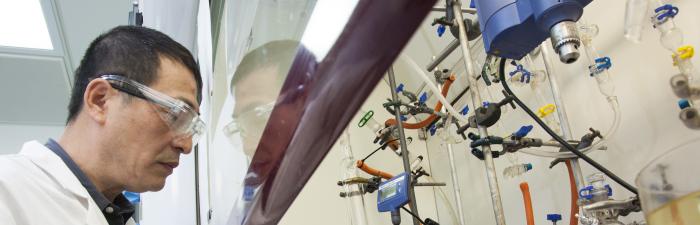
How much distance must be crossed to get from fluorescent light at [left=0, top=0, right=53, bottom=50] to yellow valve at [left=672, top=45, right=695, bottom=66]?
8.94 feet

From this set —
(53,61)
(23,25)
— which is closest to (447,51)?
(23,25)

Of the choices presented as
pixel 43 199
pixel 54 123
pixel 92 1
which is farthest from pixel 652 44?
pixel 54 123

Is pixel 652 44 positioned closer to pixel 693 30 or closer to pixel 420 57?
pixel 693 30

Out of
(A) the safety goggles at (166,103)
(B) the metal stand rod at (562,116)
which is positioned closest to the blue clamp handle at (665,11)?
(B) the metal stand rod at (562,116)

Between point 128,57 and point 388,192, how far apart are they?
75cm

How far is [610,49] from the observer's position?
4.59 feet

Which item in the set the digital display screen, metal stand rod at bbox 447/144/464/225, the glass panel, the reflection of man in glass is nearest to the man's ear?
the glass panel

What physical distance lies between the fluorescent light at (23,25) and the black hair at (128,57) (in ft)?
5.87

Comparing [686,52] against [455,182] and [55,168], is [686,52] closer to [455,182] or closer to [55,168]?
[455,182]

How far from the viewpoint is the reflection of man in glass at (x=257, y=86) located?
46 centimetres

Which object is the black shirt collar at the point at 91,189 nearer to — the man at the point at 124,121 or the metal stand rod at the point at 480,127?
the man at the point at 124,121

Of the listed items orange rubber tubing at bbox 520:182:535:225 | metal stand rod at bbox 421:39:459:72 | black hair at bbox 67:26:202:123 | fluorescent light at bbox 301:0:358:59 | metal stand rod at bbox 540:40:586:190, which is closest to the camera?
fluorescent light at bbox 301:0:358:59

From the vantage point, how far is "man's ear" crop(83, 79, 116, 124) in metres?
1.02

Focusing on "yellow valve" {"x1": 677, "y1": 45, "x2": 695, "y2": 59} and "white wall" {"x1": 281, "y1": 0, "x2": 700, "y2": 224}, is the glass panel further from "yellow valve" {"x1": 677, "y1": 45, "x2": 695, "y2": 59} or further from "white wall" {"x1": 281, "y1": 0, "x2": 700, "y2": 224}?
"yellow valve" {"x1": 677, "y1": 45, "x2": 695, "y2": 59}
